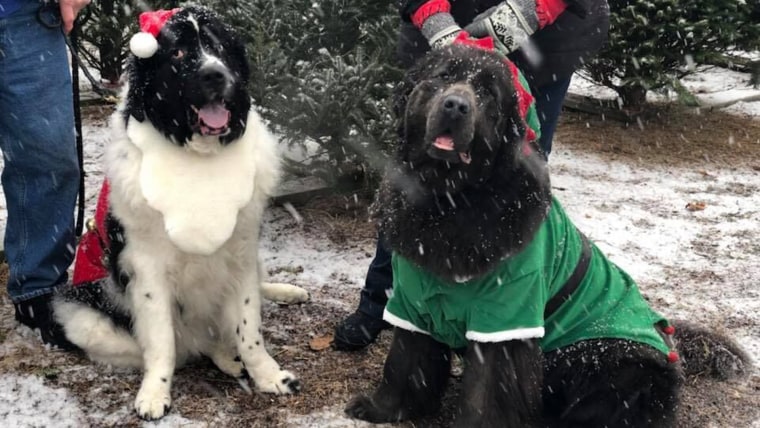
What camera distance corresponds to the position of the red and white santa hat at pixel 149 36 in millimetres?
2744

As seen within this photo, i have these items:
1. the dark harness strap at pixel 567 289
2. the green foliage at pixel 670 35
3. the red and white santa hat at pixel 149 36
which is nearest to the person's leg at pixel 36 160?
the red and white santa hat at pixel 149 36

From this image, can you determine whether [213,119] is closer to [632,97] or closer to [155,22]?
[155,22]

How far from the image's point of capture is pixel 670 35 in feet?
23.2

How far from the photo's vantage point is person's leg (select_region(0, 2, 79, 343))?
130 inches

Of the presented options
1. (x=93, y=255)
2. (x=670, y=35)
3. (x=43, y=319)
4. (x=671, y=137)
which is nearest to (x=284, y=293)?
(x=93, y=255)

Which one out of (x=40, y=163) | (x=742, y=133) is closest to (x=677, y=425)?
(x=40, y=163)

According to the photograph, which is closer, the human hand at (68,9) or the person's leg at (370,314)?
the human hand at (68,9)

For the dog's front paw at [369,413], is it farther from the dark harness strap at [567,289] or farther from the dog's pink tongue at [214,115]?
the dog's pink tongue at [214,115]

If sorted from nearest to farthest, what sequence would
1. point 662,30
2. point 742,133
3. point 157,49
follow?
point 157,49 → point 662,30 → point 742,133

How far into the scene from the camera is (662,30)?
6820mm

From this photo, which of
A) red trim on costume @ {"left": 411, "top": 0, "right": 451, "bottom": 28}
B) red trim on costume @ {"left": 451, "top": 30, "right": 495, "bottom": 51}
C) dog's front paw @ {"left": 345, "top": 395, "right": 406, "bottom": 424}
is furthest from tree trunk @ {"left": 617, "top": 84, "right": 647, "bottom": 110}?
dog's front paw @ {"left": 345, "top": 395, "right": 406, "bottom": 424}

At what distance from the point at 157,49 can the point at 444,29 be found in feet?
3.64

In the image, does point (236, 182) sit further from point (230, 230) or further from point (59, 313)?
point (59, 313)

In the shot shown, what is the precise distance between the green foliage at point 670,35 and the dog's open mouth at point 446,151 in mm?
4965
